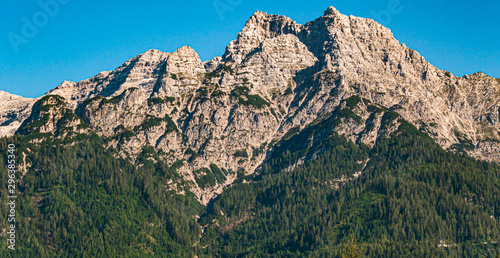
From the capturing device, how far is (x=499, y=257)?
127 m

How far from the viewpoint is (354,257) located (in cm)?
13462

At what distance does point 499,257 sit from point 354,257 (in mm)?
25772
